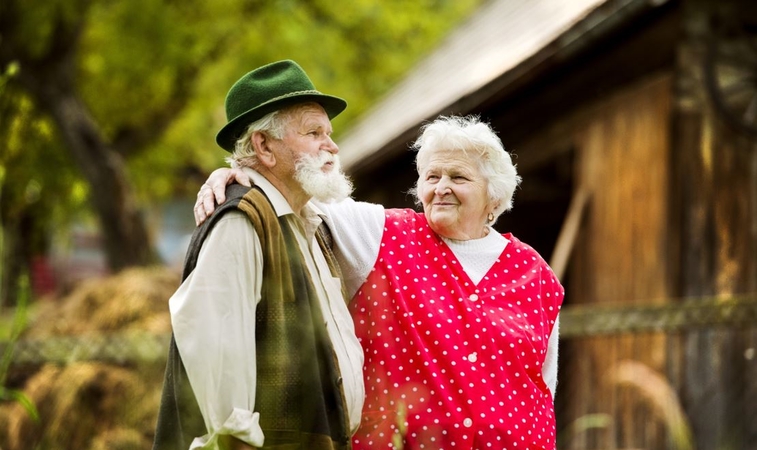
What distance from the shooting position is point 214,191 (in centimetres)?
285

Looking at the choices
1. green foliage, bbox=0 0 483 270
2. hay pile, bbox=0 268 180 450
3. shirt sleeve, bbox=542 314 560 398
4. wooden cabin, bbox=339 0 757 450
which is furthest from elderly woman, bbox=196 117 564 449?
green foliage, bbox=0 0 483 270

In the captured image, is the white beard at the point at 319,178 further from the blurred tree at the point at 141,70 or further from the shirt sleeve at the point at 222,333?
the blurred tree at the point at 141,70

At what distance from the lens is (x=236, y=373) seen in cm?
262

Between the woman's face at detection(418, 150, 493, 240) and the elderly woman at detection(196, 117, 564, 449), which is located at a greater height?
the woman's face at detection(418, 150, 493, 240)

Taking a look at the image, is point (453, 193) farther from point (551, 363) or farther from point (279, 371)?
point (279, 371)

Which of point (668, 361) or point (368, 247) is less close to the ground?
point (668, 361)

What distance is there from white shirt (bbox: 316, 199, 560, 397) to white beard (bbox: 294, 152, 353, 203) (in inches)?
11.0

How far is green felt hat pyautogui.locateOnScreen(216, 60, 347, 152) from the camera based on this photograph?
2879 mm

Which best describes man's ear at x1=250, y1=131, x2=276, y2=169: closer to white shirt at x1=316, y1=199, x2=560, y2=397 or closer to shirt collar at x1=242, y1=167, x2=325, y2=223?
shirt collar at x1=242, y1=167, x2=325, y2=223

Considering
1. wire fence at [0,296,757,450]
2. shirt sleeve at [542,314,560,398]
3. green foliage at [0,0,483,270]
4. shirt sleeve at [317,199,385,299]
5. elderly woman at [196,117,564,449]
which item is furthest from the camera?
green foliage at [0,0,483,270]

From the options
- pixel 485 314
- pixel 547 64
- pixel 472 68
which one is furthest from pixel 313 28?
pixel 485 314

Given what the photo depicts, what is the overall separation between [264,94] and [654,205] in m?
4.63

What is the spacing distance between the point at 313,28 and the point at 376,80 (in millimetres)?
2533

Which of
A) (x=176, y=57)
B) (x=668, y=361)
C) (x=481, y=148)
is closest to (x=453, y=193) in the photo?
(x=481, y=148)
